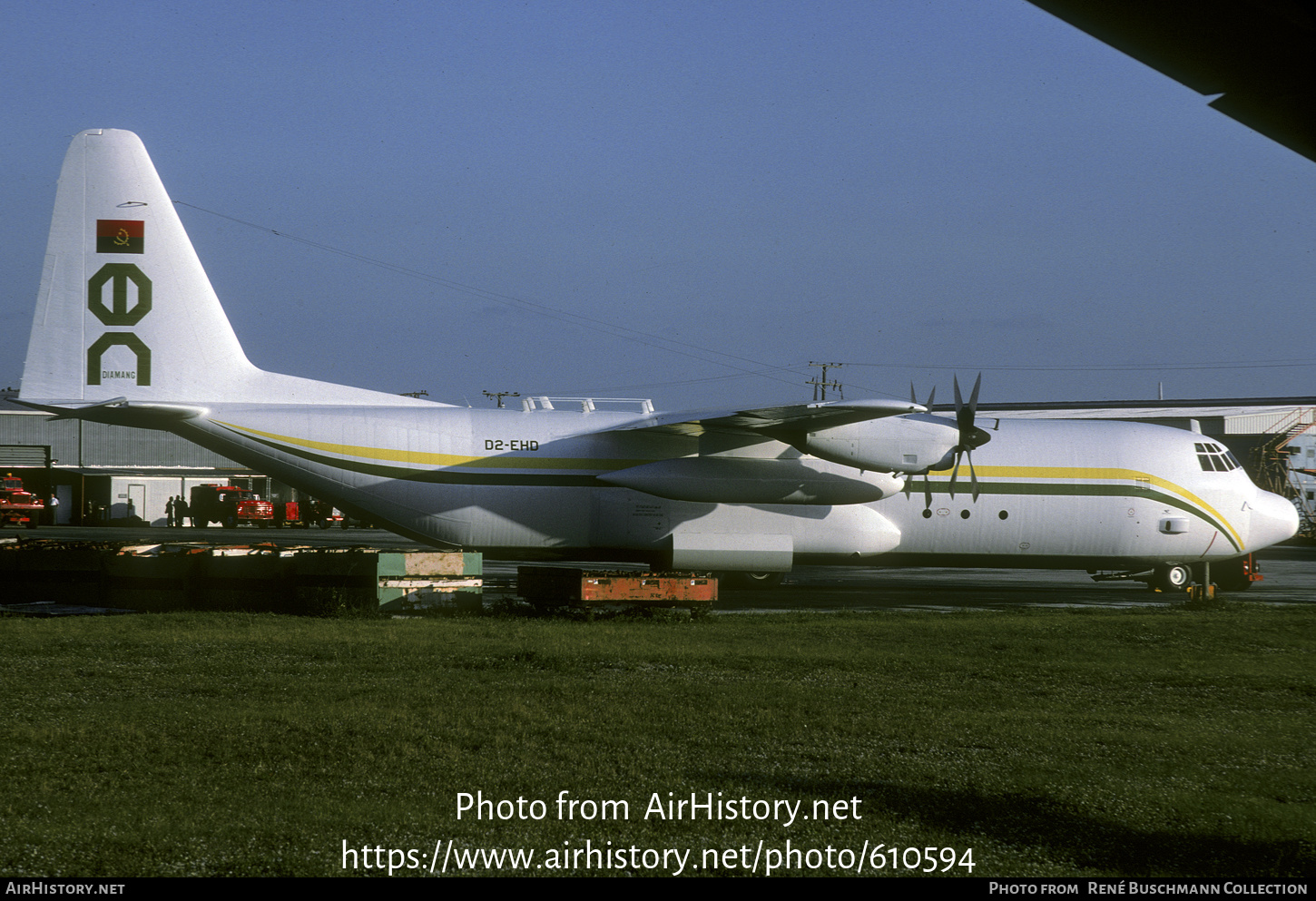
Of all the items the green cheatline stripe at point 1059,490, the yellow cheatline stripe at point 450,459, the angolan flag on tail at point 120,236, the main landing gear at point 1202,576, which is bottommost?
A: the main landing gear at point 1202,576

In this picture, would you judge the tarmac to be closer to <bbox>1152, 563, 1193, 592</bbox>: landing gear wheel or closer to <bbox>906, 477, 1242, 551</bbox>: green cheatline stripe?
<bbox>1152, 563, 1193, 592</bbox>: landing gear wheel

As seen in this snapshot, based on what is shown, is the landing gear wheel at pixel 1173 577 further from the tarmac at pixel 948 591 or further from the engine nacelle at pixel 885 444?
the engine nacelle at pixel 885 444

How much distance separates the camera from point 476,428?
72.5 ft

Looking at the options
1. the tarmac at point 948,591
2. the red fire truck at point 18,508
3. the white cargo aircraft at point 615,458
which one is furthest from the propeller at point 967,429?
the red fire truck at point 18,508

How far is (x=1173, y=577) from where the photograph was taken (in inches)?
1019

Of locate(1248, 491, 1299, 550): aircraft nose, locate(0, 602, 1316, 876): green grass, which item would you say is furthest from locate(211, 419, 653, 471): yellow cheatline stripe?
locate(1248, 491, 1299, 550): aircraft nose

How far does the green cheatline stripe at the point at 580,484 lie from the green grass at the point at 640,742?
5.42 meters

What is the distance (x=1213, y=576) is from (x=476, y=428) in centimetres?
2025

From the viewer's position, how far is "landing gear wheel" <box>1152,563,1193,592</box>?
84.6ft

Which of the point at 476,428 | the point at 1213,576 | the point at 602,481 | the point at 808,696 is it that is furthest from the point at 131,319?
the point at 1213,576

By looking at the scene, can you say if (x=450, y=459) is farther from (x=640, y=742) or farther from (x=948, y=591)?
(x=640, y=742)

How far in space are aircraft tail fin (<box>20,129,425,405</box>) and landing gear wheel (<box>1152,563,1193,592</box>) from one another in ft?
74.2

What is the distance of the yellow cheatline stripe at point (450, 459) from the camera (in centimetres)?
2106

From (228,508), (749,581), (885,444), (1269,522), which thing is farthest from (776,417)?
(228,508)
